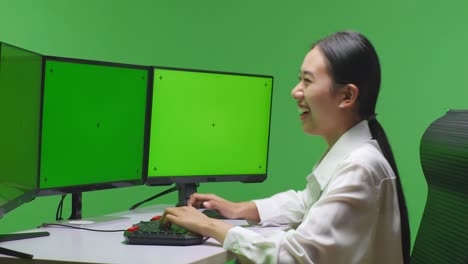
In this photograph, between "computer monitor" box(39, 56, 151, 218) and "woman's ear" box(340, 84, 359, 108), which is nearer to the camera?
"woman's ear" box(340, 84, 359, 108)

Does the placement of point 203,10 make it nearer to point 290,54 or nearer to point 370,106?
point 290,54

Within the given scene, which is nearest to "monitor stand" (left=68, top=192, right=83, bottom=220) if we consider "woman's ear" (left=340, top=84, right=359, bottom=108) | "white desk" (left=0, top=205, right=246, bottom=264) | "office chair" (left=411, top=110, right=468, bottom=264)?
"white desk" (left=0, top=205, right=246, bottom=264)

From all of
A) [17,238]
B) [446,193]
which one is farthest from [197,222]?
[446,193]

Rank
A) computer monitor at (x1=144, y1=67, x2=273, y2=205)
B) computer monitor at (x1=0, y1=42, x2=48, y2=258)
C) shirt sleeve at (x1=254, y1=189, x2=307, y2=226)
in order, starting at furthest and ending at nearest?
computer monitor at (x1=144, y1=67, x2=273, y2=205), shirt sleeve at (x1=254, y1=189, x2=307, y2=226), computer monitor at (x1=0, y1=42, x2=48, y2=258)

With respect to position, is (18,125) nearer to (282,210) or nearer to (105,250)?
(105,250)

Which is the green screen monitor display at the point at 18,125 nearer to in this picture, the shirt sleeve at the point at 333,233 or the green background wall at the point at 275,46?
the shirt sleeve at the point at 333,233

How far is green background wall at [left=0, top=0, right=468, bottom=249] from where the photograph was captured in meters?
2.63

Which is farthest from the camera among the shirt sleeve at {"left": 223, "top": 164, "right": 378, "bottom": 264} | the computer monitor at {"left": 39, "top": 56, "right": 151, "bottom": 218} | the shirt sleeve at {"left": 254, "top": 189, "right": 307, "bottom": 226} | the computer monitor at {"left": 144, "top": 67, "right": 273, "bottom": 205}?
the computer monitor at {"left": 144, "top": 67, "right": 273, "bottom": 205}

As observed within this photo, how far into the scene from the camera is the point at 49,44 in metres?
2.92

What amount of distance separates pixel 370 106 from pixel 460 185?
292 mm

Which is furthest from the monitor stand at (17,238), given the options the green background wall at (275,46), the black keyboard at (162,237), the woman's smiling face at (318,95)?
the green background wall at (275,46)

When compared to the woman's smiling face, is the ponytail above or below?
below

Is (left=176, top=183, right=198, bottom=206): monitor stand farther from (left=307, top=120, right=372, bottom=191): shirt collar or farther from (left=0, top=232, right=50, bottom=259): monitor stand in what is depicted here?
(left=307, top=120, right=372, bottom=191): shirt collar

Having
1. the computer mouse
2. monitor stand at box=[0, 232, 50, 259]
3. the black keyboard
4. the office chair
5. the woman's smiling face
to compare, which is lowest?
monitor stand at box=[0, 232, 50, 259]
